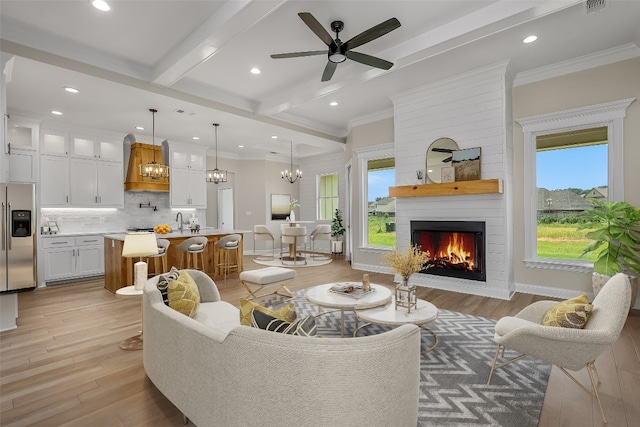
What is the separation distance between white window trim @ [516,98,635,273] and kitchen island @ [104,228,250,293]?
5089 millimetres

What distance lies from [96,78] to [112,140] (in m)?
3.22

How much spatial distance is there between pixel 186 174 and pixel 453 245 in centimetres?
627

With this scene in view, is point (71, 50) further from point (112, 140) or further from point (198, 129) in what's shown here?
point (112, 140)

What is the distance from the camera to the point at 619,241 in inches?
149

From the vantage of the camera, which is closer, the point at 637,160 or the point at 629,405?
the point at 629,405

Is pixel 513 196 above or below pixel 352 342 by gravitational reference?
above

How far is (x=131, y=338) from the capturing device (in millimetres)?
3182

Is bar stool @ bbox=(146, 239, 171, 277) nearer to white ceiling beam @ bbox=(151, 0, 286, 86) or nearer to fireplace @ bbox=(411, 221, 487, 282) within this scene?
white ceiling beam @ bbox=(151, 0, 286, 86)

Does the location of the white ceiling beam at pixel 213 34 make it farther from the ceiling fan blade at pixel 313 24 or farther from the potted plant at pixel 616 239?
the potted plant at pixel 616 239

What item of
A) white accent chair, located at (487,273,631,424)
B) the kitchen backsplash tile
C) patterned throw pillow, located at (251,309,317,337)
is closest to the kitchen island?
the kitchen backsplash tile

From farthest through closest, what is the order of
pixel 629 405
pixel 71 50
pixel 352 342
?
1. pixel 71 50
2. pixel 629 405
3. pixel 352 342

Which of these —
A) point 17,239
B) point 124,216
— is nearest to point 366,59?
point 17,239

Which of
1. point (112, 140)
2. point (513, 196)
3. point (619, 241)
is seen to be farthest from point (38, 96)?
point (619, 241)

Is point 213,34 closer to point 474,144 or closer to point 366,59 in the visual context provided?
point 366,59
